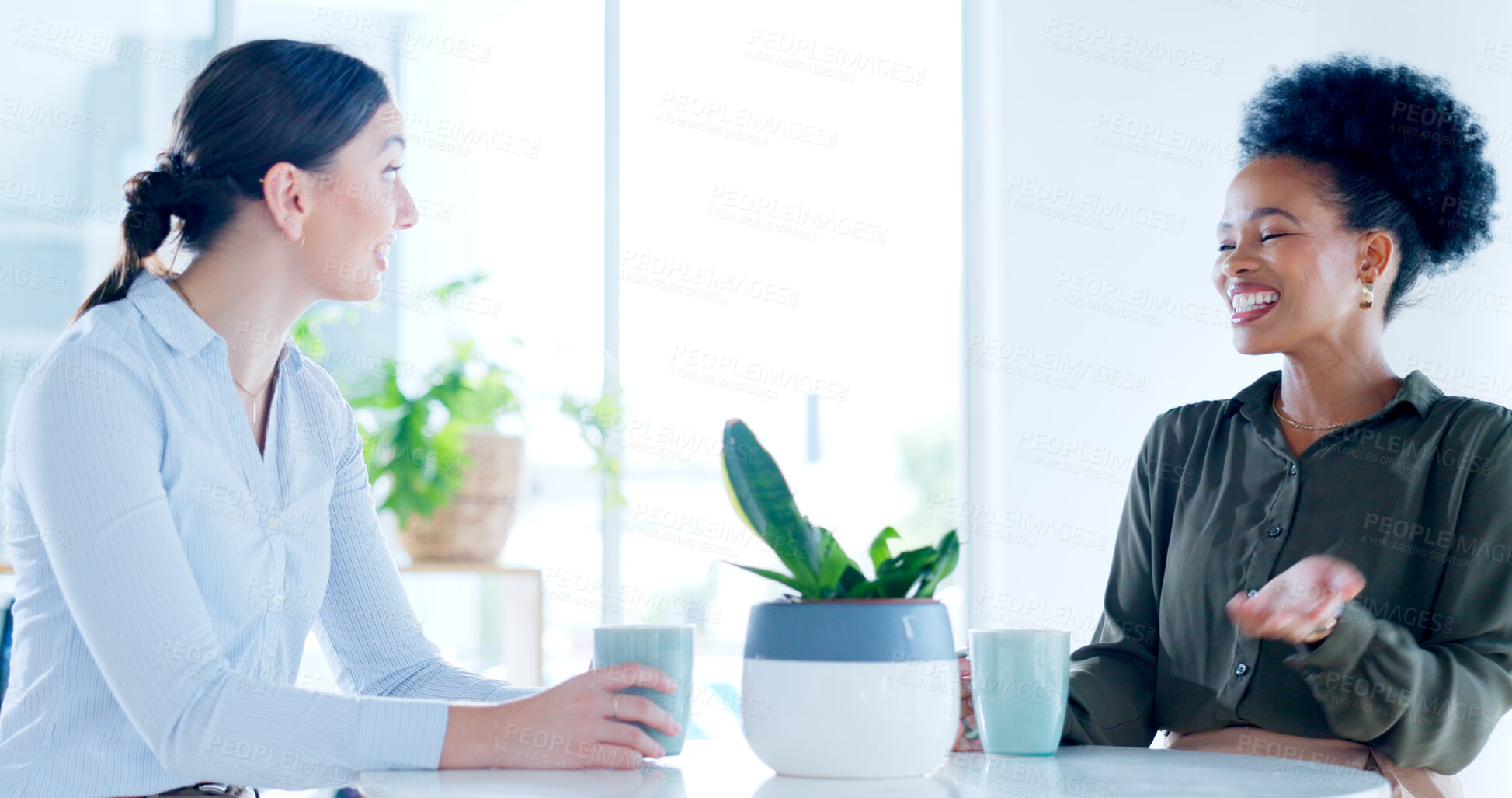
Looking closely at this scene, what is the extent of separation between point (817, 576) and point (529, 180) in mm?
2761

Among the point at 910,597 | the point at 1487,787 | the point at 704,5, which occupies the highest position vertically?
the point at 704,5

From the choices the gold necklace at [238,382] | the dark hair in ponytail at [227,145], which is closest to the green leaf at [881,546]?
the gold necklace at [238,382]

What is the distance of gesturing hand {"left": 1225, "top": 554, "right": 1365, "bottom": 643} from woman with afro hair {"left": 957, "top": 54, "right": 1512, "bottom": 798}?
0.14m

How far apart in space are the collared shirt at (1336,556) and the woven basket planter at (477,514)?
67.6 inches

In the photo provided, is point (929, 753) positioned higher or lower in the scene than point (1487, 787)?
higher

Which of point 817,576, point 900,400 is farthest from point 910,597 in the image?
point 900,400

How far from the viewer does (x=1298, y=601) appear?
1.13 meters

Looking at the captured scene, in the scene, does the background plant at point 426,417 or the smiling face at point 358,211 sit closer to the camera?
the smiling face at point 358,211

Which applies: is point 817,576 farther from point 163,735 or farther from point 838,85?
point 838,85

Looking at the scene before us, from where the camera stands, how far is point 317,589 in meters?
1.45

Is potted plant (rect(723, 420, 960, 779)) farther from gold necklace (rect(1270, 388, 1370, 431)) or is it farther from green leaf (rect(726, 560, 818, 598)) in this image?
gold necklace (rect(1270, 388, 1370, 431))

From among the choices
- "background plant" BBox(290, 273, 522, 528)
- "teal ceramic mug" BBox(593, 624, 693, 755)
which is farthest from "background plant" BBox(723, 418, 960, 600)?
"background plant" BBox(290, 273, 522, 528)

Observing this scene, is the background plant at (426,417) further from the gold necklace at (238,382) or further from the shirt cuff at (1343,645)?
the shirt cuff at (1343,645)

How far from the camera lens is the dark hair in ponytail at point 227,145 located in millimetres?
1493
